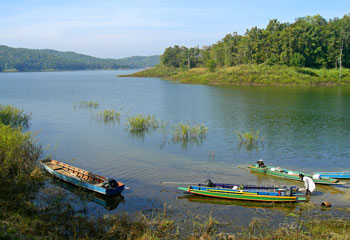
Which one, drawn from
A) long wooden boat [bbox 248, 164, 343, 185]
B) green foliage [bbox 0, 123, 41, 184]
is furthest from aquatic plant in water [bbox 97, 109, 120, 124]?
long wooden boat [bbox 248, 164, 343, 185]

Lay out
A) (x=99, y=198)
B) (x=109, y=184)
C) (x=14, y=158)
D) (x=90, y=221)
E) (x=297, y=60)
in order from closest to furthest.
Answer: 1. (x=90, y=221)
2. (x=109, y=184)
3. (x=99, y=198)
4. (x=14, y=158)
5. (x=297, y=60)

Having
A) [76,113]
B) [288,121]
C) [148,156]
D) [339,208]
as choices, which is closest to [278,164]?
[339,208]

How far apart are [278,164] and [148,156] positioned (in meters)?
10.2

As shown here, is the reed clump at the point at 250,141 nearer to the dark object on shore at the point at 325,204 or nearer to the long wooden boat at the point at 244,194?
the long wooden boat at the point at 244,194

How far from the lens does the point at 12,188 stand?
55.4ft

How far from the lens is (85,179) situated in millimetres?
19109

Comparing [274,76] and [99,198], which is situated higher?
[274,76]

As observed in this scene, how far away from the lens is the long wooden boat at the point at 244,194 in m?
17.0

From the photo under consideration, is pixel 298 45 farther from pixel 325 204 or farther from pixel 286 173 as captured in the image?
pixel 325 204

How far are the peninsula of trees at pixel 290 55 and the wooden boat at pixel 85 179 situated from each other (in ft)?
225

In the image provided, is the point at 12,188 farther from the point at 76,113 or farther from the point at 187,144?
the point at 76,113

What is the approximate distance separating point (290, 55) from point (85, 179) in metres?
80.0

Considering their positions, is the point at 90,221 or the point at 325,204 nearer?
the point at 90,221

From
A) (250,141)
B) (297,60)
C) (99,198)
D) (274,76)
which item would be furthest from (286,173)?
(297,60)
